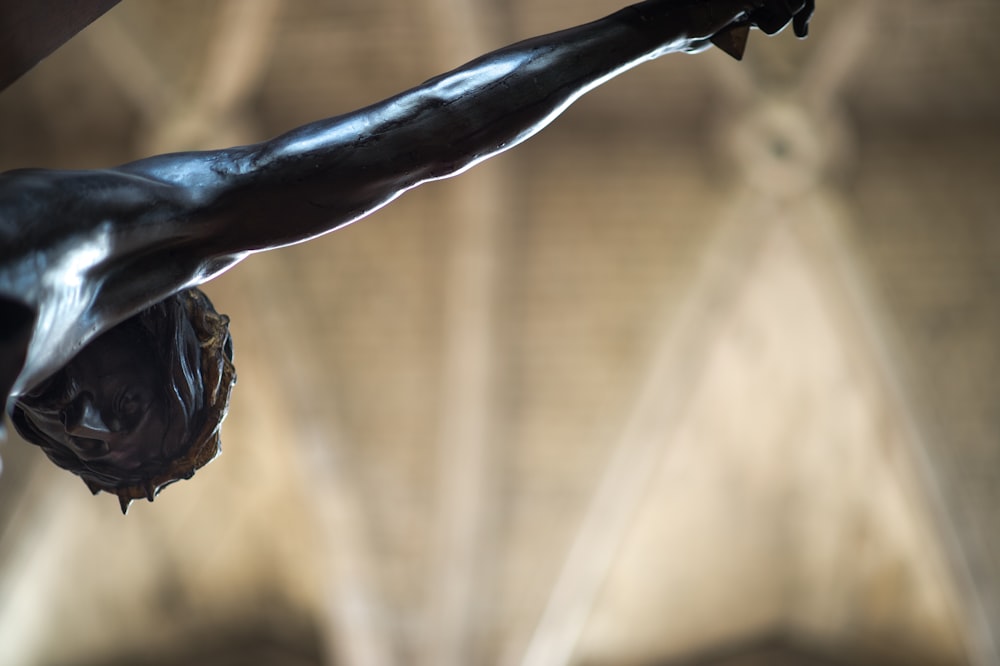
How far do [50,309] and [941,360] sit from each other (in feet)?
21.9

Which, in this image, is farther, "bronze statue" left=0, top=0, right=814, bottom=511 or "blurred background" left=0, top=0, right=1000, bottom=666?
"blurred background" left=0, top=0, right=1000, bottom=666

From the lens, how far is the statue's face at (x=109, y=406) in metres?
1.64

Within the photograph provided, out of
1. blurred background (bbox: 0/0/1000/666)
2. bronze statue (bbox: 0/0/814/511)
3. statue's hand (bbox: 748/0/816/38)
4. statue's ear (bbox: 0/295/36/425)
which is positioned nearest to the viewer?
statue's ear (bbox: 0/295/36/425)

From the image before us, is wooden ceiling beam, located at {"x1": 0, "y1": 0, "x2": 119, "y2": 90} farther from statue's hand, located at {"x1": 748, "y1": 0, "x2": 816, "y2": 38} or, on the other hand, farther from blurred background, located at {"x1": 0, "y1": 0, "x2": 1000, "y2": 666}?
blurred background, located at {"x1": 0, "y1": 0, "x2": 1000, "y2": 666}

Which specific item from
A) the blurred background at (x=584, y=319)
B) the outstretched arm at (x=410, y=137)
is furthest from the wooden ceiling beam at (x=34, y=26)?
the blurred background at (x=584, y=319)

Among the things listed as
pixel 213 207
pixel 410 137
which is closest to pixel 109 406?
pixel 213 207

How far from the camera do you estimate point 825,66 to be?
286 inches

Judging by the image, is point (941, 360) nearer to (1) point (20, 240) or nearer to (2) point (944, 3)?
(2) point (944, 3)

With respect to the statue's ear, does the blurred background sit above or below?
above

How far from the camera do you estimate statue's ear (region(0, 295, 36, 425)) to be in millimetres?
1383

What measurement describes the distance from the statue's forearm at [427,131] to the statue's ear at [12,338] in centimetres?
33

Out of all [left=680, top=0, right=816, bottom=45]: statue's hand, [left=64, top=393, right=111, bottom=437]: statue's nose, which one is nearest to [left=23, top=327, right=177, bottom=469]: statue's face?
[left=64, top=393, right=111, bottom=437]: statue's nose

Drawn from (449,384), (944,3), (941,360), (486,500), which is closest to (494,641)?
(486,500)

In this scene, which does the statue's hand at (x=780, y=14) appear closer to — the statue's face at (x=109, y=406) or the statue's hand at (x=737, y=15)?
the statue's hand at (x=737, y=15)
